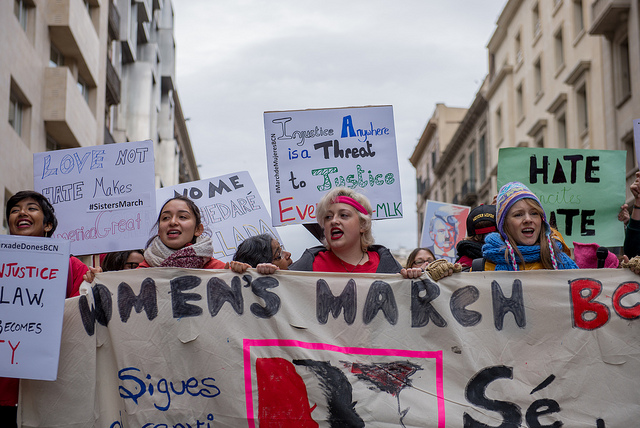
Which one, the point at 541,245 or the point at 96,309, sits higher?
the point at 541,245

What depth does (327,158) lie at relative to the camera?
632 centimetres

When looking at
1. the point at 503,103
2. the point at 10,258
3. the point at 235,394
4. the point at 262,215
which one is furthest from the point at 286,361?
the point at 503,103

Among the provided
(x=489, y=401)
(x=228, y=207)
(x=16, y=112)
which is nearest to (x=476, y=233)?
(x=489, y=401)

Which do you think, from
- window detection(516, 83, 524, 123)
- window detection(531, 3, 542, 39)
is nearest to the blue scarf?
window detection(531, 3, 542, 39)

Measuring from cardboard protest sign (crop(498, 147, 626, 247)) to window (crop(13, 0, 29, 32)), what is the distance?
40.8ft

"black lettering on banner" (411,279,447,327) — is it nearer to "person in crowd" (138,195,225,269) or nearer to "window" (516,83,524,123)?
"person in crowd" (138,195,225,269)

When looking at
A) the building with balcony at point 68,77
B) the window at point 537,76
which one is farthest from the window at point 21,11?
the window at point 537,76

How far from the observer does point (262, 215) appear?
7215 mm

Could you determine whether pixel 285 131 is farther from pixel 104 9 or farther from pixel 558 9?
pixel 558 9

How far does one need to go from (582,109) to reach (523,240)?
21.0 meters

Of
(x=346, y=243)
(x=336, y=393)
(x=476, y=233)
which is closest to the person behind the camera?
(x=336, y=393)

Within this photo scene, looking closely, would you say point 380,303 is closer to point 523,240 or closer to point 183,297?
point 523,240

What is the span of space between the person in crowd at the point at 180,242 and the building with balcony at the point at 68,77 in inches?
420

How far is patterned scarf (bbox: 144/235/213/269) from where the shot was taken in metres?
4.48
